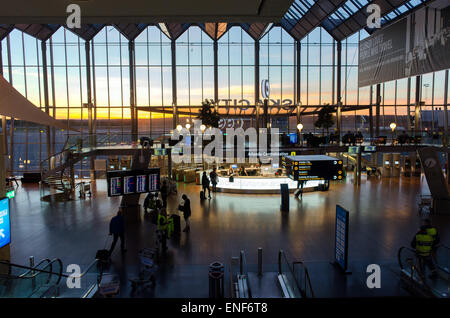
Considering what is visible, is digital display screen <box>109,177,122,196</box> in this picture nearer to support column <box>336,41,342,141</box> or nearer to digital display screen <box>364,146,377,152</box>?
digital display screen <box>364,146,377,152</box>

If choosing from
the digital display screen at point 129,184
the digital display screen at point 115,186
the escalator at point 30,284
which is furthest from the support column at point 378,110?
the escalator at point 30,284

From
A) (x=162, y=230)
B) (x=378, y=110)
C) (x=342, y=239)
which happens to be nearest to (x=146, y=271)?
(x=162, y=230)

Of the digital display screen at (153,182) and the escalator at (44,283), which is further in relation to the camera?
the digital display screen at (153,182)

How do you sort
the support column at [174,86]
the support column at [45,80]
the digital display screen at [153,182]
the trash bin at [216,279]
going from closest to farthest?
the trash bin at [216,279] → the digital display screen at [153,182] → the support column at [45,80] → the support column at [174,86]

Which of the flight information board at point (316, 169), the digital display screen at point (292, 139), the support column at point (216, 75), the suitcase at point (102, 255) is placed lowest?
the suitcase at point (102, 255)

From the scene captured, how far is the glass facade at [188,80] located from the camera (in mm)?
31766

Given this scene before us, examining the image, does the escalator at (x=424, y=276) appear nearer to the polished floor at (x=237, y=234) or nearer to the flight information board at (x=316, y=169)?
the polished floor at (x=237, y=234)

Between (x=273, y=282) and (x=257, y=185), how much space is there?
13541 mm

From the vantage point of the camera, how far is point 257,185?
72.1ft

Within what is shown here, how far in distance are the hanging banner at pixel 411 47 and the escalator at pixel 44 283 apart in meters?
17.1

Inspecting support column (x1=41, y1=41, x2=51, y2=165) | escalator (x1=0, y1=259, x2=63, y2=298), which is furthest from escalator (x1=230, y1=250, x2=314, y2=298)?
support column (x1=41, y1=41, x2=51, y2=165)

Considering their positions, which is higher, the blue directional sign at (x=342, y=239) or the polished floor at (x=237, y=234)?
the blue directional sign at (x=342, y=239)

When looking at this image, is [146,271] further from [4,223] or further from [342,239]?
[342,239]
